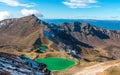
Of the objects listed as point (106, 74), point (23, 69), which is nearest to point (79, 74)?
point (106, 74)

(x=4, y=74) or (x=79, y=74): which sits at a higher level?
(x=4, y=74)

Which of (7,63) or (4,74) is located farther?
(7,63)

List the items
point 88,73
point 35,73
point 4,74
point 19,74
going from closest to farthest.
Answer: point 4,74, point 19,74, point 35,73, point 88,73

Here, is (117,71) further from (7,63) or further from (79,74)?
(7,63)

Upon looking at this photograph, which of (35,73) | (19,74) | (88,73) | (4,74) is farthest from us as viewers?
(88,73)

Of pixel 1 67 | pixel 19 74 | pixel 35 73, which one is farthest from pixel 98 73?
pixel 1 67

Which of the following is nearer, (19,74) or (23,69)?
(19,74)

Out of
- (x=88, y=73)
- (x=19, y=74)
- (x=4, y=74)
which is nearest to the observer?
(x=4, y=74)

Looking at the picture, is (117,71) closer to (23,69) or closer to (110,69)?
(110,69)
